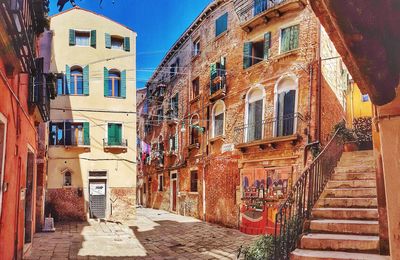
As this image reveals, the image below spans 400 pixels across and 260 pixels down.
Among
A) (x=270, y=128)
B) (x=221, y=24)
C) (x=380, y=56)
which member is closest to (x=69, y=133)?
(x=221, y=24)

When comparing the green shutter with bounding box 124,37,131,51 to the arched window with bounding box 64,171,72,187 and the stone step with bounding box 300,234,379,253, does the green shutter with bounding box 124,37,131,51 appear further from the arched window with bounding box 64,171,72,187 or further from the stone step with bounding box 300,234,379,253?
the stone step with bounding box 300,234,379,253

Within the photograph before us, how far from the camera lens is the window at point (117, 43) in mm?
18344

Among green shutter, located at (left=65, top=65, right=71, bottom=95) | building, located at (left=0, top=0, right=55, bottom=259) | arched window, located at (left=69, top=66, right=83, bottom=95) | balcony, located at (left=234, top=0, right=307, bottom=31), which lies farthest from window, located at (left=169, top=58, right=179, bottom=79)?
building, located at (left=0, top=0, right=55, bottom=259)

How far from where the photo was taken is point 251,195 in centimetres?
1386

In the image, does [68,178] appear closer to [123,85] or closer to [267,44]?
[123,85]

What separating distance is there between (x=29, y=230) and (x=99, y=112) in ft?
30.5

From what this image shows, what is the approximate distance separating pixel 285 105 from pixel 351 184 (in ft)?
20.1

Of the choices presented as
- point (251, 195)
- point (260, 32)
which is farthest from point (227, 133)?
point (260, 32)

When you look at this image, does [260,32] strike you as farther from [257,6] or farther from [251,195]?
[251,195]

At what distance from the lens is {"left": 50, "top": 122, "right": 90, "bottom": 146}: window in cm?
1738

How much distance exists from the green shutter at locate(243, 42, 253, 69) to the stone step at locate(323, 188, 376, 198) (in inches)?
348

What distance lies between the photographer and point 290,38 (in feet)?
43.3

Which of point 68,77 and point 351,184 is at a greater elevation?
point 68,77

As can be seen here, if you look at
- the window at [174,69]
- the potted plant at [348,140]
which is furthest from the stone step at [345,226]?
the window at [174,69]
